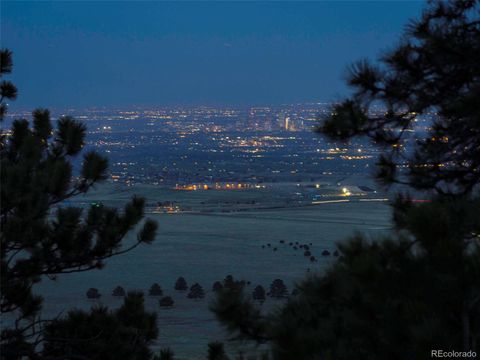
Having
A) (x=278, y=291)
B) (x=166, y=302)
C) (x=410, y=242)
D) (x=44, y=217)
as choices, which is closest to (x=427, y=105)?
(x=410, y=242)

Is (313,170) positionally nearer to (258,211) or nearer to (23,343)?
(258,211)

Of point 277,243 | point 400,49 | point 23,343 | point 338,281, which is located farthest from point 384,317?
point 277,243

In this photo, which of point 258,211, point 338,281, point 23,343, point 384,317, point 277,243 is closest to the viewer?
point 384,317

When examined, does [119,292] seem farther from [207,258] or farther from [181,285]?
[207,258]

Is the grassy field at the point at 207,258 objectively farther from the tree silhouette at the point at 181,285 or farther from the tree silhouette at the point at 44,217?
the tree silhouette at the point at 44,217

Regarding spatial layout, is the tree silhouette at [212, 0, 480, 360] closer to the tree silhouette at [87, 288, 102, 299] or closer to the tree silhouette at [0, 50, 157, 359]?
the tree silhouette at [0, 50, 157, 359]
